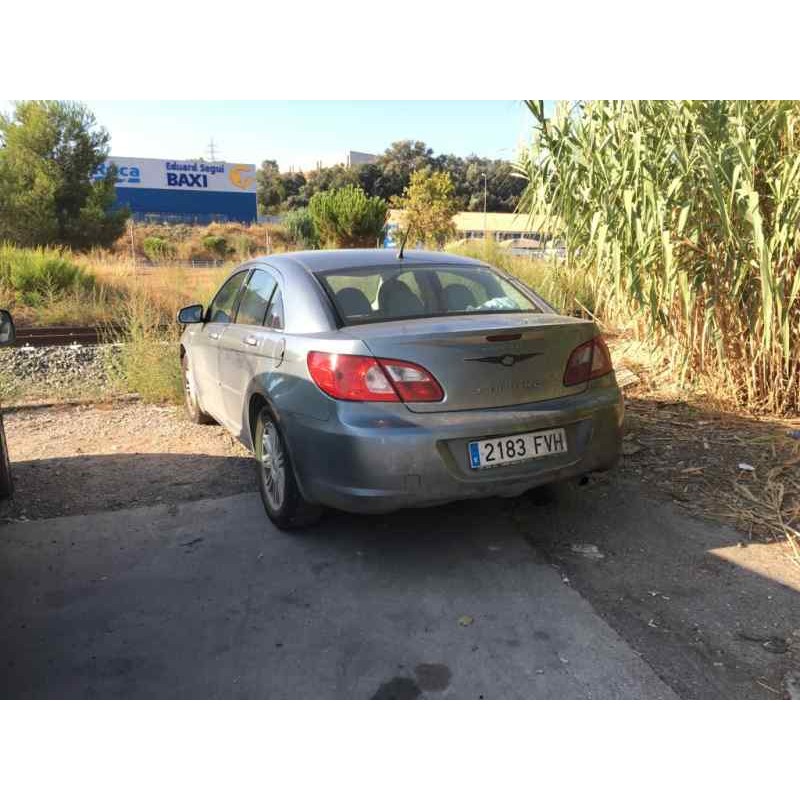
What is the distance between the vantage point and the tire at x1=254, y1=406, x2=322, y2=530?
11.7 ft

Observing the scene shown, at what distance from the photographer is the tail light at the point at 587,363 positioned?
133 inches

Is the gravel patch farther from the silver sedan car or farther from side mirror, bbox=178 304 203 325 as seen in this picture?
the silver sedan car

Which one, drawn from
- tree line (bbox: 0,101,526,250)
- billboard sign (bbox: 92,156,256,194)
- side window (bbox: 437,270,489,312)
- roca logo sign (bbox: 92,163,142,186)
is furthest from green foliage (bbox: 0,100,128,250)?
billboard sign (bbox: 92,156,256,194)

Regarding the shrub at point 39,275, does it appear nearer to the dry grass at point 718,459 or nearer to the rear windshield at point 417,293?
the rear windshield at point 417,293

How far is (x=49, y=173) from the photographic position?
25672 millimetres

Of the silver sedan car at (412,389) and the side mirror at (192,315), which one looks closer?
the silver sedan car at (412,389)

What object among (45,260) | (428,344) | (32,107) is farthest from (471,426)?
(32,107)

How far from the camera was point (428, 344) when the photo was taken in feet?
10.0

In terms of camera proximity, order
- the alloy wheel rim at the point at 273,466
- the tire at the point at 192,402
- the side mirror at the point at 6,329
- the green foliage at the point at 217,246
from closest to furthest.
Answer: the side mirror at the point at 6,329, the alloy wheel rim at the point at 273,466, the tire at the point at 192,402, the green foliage at the point at 217,246

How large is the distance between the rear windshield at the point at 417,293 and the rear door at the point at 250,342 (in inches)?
15.7

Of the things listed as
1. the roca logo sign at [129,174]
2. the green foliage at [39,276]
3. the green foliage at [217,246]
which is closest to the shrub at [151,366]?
the green foliage at [39,276]

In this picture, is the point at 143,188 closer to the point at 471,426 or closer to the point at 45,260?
the point at 45,260

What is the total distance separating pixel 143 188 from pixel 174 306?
47613 millimetres

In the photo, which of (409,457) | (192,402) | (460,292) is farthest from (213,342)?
(409,457)
